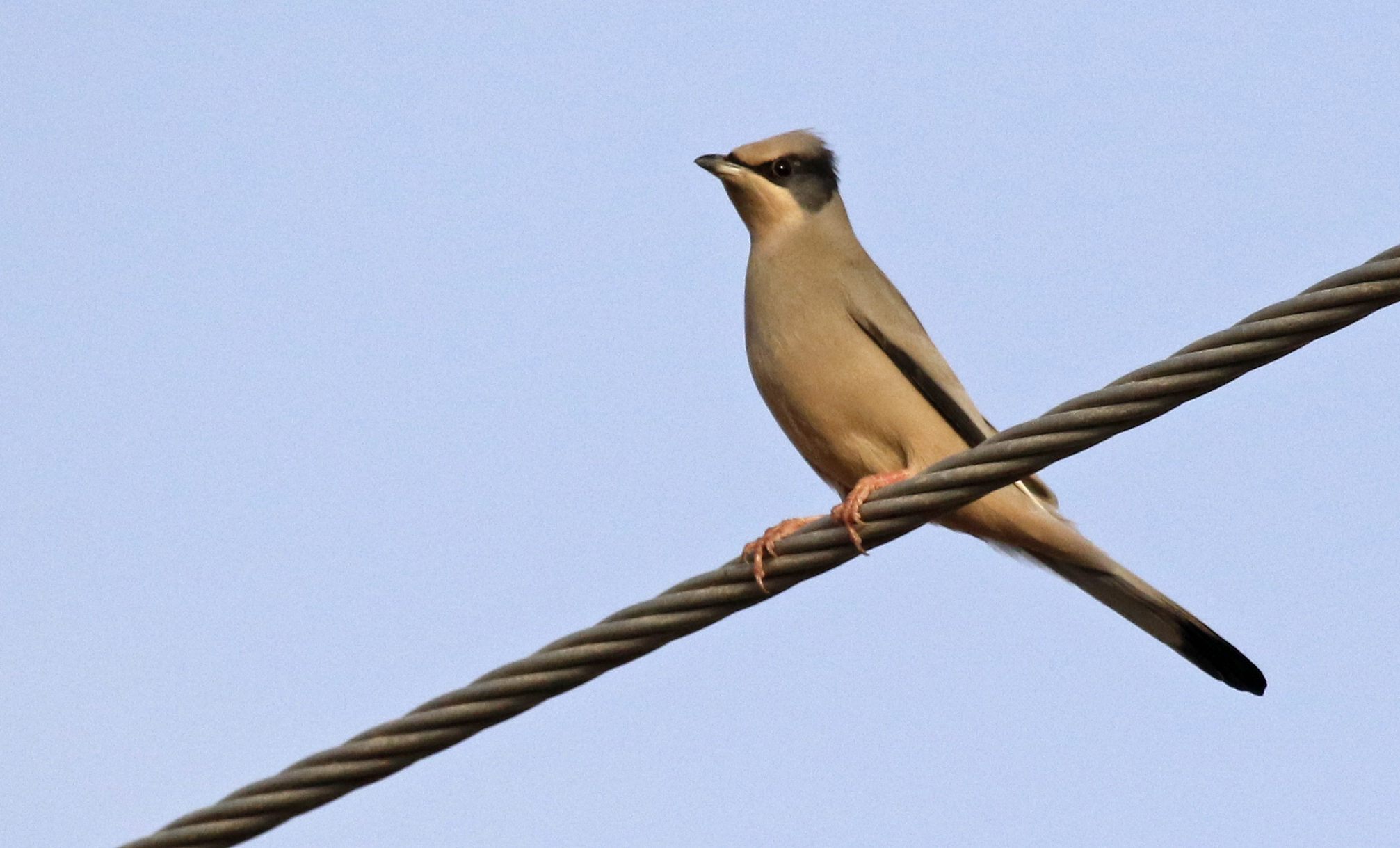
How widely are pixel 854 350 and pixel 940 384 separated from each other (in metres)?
0.45

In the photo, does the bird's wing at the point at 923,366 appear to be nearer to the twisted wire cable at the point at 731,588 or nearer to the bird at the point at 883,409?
the bird at the point at 883,409

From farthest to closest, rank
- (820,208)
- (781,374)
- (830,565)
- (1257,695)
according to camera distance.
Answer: (820,208), (781,374), (1257,695), (830,565)

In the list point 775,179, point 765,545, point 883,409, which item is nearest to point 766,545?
point 765,545

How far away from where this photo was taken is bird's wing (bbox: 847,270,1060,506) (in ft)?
24.4

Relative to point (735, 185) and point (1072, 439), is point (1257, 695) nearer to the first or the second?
point (1072, 439)

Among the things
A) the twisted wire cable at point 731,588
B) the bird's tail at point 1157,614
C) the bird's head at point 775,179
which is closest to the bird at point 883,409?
the bird's tail at point 1157,614

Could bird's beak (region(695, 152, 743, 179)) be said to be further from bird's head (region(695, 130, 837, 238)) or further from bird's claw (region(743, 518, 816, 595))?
bird's claw (region(743, 518, 816, 595))

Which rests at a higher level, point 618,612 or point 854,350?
point 854,350

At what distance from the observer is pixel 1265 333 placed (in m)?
4.17

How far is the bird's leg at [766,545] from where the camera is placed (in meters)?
4.72

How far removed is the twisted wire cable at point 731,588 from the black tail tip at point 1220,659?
2479mm

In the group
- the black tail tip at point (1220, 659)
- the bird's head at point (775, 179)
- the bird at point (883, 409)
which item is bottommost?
the black tail tip at point (1220, 659)

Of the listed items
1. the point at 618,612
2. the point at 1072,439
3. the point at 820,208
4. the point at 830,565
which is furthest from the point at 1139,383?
the point at 820,208

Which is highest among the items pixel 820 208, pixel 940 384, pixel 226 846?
pixel 820 208
